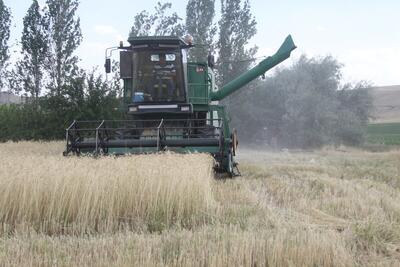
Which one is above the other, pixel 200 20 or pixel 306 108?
pixel 200 20

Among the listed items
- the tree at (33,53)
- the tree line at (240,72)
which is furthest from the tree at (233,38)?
the tree at (33,53)

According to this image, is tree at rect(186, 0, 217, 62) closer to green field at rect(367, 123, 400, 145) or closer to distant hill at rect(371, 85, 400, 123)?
green field at rect(367, 123, 400, 145)

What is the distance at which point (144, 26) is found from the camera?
36.1 m

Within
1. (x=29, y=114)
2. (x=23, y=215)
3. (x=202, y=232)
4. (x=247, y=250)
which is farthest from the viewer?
(x=29, y=114)

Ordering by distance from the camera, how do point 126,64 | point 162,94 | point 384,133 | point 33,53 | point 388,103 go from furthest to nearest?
point 388,103
point 384,133
point 33,53
point 126,64
point 162,94

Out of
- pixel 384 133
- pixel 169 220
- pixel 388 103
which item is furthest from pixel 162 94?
pixel 388 103

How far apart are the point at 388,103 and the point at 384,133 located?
2140 cm

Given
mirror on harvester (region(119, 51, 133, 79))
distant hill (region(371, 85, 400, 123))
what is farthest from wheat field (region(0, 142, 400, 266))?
distant hill (region(371, 85, 400, 123))

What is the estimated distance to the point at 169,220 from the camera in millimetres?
5250

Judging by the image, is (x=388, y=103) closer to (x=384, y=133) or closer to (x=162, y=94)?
(x=384, y=133)

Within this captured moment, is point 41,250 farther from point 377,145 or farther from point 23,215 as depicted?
point 377,145

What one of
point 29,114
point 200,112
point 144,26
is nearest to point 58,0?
point 144,26

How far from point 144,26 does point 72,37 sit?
7030mm

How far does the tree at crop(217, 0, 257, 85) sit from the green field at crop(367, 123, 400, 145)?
11080 mm
